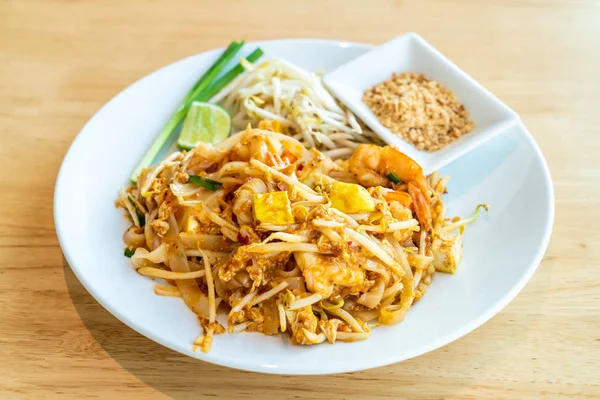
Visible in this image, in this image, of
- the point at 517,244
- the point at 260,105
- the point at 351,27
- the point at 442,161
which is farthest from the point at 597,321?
the point at 351,27

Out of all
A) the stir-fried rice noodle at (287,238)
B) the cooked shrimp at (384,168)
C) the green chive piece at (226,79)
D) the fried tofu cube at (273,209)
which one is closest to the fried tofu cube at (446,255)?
the stir-fried rice noodle at (287,238)

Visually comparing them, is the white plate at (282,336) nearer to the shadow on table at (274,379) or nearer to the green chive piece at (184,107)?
the green chive piece at (184,107)

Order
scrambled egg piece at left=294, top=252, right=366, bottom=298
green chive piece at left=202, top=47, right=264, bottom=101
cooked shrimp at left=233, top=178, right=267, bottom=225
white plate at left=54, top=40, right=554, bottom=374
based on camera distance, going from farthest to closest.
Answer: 1. green chive piece at left=202, top=47, right=264, bottom=101
2. cooked shrimp at left=233, top=178, right=267, bottom=225
3. scrambled egg piece at left=294, top=252, right=366, bottom=298
4. white plate at left=54, top=40, right=554, bottom=374

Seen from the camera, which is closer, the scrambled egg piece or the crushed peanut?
the scrambled egg piece

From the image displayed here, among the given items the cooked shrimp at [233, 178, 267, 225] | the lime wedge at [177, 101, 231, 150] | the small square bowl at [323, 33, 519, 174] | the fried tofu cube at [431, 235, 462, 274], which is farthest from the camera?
the lime wedge at [177, 101, 231, 150]

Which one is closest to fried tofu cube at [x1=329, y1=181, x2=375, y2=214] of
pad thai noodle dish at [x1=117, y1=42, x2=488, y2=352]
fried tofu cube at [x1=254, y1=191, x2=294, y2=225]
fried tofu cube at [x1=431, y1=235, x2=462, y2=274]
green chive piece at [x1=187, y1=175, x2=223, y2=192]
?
pad thai noodle dish at [x1=117, y1=42, x2=488, y2=352]

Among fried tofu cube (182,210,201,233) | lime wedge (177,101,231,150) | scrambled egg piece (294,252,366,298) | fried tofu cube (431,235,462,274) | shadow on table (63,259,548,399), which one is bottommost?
shadow on table (63,259,548,399)

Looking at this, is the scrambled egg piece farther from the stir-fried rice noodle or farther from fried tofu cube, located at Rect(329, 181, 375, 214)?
fried tofu cube, located at Rect(329, 181, 375, 214)
